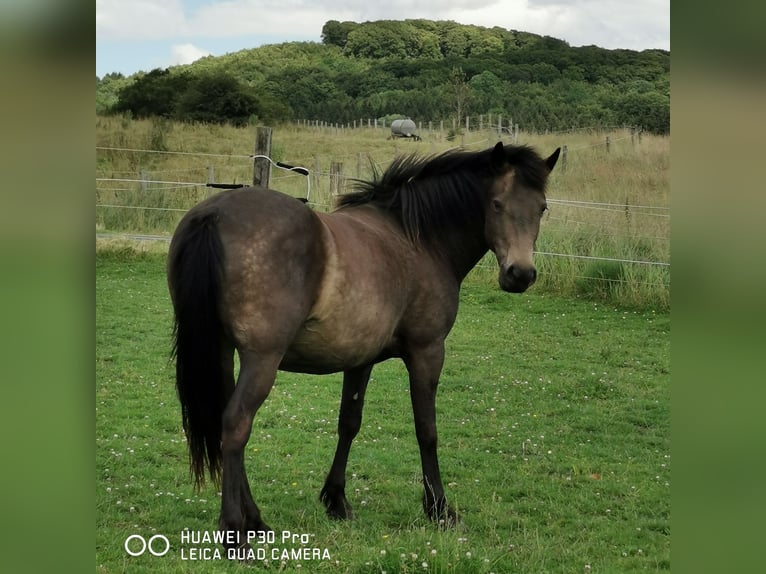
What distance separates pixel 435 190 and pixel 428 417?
1.49 metres

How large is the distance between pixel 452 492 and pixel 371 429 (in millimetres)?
1616

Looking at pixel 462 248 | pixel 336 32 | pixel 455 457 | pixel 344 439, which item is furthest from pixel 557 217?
pixel 336 32

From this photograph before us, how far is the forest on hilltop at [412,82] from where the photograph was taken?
32.2m

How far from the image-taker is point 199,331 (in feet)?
12.3

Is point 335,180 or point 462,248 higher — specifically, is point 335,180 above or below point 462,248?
above

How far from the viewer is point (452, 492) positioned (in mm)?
5480

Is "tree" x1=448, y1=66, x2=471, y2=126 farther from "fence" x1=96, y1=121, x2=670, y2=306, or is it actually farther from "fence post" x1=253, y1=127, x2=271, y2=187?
"fence post" x1=253, y1=127, x2=271, y2=187

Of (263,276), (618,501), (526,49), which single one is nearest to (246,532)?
(263,276)

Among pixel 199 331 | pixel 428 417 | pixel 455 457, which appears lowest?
pixel 455 457

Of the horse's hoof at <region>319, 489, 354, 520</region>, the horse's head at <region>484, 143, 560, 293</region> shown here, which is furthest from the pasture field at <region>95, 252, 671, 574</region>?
the horse's head at <region>484, 143, 560, 293</region>

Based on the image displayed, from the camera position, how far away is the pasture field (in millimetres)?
4250

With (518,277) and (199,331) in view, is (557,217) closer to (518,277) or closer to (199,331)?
(518,277)
